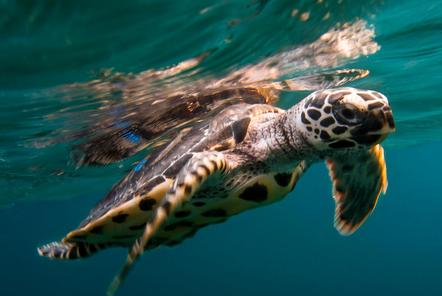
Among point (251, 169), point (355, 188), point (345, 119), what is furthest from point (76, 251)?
point (345, 119)

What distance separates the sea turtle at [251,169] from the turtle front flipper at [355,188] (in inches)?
0.5

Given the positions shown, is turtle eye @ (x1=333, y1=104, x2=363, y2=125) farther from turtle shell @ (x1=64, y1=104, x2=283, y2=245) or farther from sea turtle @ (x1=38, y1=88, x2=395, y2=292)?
turtle shell @ (x1=64, y1=104, x2=283, y2=245)

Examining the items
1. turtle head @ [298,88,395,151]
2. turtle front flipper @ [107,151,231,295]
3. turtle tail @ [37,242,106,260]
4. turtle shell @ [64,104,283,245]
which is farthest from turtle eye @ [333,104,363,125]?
turtle tail @ [37,242,106,260]

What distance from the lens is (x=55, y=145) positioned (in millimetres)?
10625

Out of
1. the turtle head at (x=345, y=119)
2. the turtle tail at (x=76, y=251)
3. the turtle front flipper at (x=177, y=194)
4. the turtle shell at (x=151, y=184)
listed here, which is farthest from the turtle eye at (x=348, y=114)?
the turtle tail at (x=76, y=251)

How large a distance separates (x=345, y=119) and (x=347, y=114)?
49 mm

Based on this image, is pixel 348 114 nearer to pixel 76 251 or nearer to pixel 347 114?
pixel 347 114

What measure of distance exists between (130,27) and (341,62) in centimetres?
486

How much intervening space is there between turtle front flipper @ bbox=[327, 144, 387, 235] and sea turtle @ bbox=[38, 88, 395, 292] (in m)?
0.01

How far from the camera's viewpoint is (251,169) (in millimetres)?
4496

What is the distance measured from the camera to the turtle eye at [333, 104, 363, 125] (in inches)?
133

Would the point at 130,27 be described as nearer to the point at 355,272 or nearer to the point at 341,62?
the point at 341,62

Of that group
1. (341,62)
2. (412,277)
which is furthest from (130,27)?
(412,277)

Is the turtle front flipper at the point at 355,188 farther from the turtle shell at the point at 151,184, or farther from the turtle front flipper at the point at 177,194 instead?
the turtle front flipper at the point at 177,194
